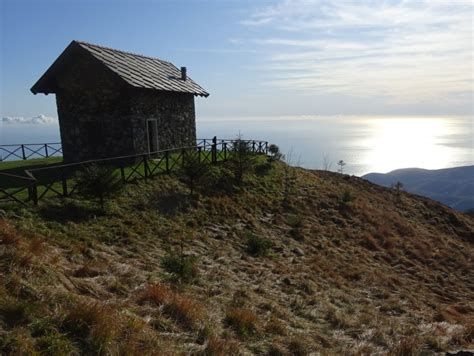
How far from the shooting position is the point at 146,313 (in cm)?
646

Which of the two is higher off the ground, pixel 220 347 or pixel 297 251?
pixel 220 347

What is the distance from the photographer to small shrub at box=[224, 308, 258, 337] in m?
6.75

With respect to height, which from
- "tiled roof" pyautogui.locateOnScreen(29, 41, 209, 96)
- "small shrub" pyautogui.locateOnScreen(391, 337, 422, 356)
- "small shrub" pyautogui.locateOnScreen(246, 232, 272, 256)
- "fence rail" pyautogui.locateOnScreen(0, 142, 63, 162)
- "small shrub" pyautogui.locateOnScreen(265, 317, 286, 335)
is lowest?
"small shrub" pyautogui.locateOnScreen(246, 232, 272, 256)

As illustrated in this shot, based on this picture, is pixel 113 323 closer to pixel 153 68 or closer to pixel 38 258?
pixel 38 258

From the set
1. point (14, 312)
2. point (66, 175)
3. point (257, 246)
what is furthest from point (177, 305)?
point (66, 175)

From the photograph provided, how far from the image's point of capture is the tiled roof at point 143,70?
62.9ft

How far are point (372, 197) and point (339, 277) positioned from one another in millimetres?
17204

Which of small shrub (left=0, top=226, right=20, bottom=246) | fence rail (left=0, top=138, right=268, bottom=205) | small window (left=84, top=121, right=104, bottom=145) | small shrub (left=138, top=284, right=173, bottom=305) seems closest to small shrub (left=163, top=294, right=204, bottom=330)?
small shrub (left=138, top=284, right=173, bottom=305)

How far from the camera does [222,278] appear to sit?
9.67 metres

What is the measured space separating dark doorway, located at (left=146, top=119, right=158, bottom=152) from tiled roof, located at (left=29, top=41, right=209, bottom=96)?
214cm

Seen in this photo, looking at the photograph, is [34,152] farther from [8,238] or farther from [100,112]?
[8,238]

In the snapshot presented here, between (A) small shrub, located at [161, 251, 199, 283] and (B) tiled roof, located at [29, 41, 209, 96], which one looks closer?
(A) small shrub, located at [161, 251, 199, 283]

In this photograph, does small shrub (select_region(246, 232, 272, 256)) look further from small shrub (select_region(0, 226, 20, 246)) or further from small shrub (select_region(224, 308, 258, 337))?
small shrub (select_region(0, 226, 20, 246))

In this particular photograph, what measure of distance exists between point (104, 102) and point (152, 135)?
324 centimetres
